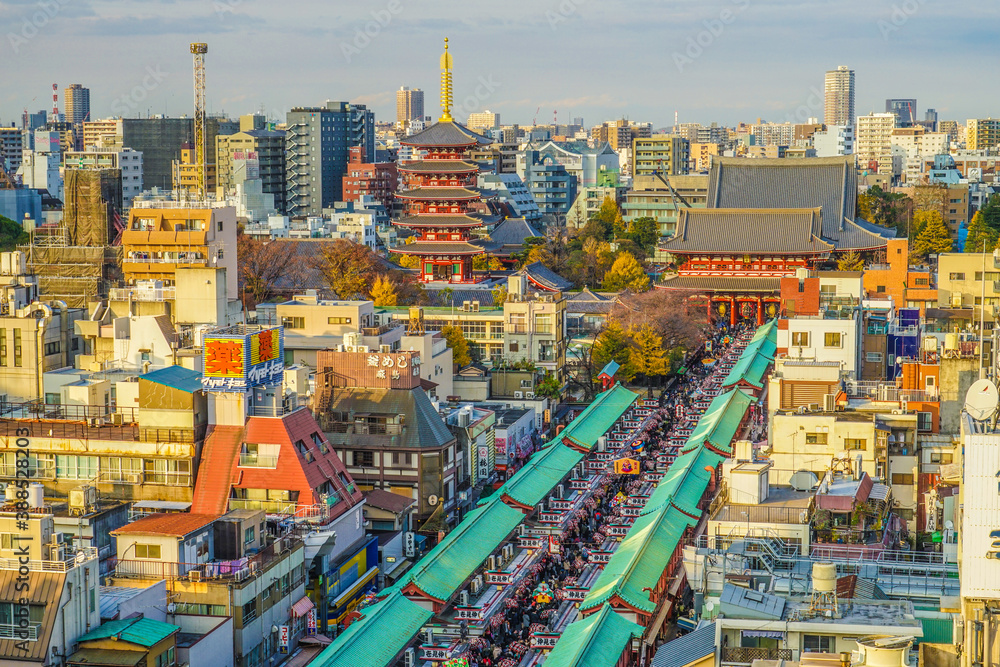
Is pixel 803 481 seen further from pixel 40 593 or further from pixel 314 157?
pixel 314 157

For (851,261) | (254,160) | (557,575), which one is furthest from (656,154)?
(557,575)

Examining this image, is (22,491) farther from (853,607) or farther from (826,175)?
(826,175)

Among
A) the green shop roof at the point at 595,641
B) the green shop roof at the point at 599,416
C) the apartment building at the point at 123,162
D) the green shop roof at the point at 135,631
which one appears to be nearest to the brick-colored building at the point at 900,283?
the green shop roof at the point at 599,416

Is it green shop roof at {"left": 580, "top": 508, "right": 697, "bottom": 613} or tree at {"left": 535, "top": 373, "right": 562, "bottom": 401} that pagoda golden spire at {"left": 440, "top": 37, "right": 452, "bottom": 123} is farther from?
green shop roof at {"left": 580, "top": 508, "right": 697, "bottom": 613}

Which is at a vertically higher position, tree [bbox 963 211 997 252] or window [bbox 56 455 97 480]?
tree [bbox 963 211 997 252]

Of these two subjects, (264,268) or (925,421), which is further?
(264,268)

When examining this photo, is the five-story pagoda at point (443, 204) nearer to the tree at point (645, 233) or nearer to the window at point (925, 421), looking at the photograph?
the tree at point (645, 233)

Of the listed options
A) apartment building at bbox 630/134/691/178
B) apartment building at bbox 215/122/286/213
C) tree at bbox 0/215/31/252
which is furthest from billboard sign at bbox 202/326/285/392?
apartment building at bbox 630/134/691/178
